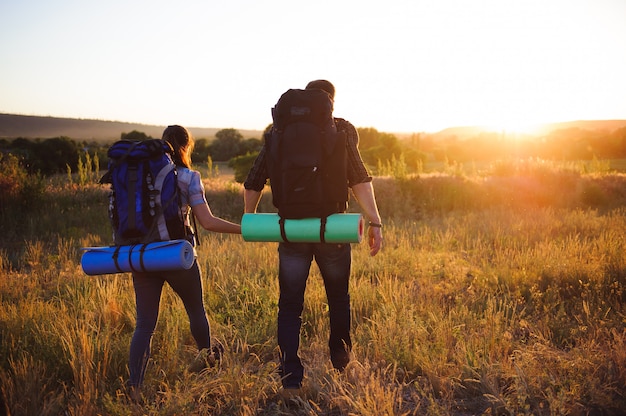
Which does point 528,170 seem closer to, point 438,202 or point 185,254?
point 438,202

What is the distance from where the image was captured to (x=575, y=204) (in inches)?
503

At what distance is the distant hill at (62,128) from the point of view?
60.4 meters

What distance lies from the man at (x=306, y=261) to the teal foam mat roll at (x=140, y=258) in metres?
0.67

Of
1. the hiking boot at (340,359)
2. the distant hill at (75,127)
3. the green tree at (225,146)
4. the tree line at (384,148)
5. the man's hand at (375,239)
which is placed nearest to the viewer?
the man's hand at (375,239)

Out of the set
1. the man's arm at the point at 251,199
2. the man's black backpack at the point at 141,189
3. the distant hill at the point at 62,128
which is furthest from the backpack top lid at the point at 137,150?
the distant hill at the point at 62,128

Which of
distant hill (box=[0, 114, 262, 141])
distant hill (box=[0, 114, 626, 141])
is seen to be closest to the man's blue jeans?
distant hill (box=[0, 114, 626, 141])

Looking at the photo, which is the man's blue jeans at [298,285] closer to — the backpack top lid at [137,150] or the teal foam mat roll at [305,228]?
the teal foam mat roll at [305,228]

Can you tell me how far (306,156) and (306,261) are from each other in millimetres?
745

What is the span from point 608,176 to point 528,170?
250cm

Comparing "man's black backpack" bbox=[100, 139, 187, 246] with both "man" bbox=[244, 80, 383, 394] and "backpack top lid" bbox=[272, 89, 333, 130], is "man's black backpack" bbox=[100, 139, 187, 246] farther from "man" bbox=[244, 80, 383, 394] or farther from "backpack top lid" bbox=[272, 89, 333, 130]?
"backpack top lid" bbox=[272, 89, 333, 130]

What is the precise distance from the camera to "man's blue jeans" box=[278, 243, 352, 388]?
2984 mm

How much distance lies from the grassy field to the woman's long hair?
1.51m

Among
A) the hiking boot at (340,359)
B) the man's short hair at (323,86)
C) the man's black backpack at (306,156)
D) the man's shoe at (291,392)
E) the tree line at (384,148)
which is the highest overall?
the tree line at (384,148)

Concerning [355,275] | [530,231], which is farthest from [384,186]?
[355,275]
